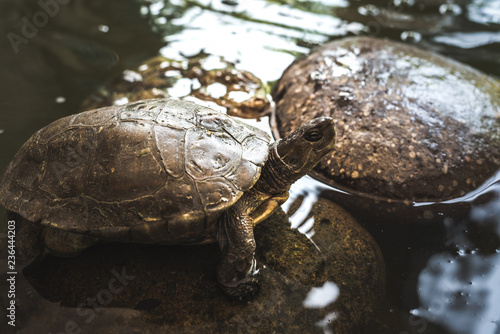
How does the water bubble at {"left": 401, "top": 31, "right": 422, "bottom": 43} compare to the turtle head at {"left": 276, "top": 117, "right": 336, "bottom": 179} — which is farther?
the water bubble at {"left": 401, "top": 31, "right": 422, "bottom": 43}

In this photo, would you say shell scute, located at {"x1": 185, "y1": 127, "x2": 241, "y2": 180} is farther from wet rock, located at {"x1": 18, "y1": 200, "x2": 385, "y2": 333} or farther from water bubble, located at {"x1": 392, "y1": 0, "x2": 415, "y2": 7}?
water bubble, located at {"x1": 392, "y1": 0, "x2": 415, "y2": 7}

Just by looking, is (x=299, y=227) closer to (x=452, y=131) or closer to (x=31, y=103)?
(x=452, y=131)

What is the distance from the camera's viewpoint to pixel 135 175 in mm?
2463

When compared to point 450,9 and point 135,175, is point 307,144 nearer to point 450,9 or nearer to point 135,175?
point 135,175

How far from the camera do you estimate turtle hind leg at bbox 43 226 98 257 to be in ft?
8.77

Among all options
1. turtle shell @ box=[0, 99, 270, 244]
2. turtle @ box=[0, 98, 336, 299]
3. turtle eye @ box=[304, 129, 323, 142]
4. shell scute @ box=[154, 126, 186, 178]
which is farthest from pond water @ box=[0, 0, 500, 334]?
shell scute @ box=[154, 126, 186, 178]

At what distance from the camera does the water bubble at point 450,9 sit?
19.9 feet

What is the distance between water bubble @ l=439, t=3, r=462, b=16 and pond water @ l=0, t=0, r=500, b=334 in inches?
0.6

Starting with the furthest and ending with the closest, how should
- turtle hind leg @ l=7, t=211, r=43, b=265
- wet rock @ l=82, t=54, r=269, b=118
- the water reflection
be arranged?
wet rock @ l=82, t=54, r=269, b=118 → turtle hind leg @ l=7, t=211, r=43, b=265 → the water reflection

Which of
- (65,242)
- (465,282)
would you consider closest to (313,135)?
(465,282)

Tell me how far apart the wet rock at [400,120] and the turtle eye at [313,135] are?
900 millimetres

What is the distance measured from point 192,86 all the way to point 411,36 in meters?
3.48

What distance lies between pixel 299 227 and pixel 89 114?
184 centimetres

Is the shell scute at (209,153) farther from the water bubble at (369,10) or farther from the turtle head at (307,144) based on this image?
the water bubble at (369,10)
